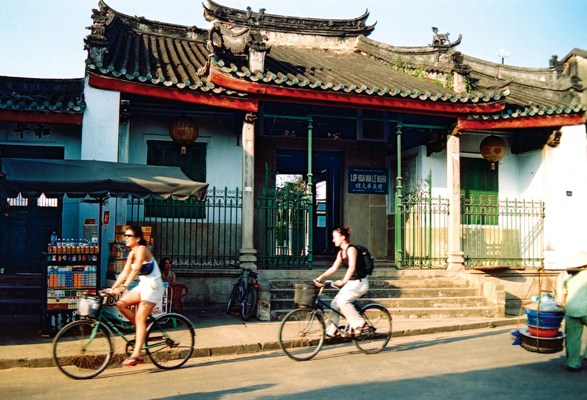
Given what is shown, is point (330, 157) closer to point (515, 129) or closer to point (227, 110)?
point (227, 110)

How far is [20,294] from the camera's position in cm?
1062

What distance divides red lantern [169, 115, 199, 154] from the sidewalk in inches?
143

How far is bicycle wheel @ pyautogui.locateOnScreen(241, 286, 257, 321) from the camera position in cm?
1002

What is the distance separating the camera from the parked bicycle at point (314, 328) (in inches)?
293

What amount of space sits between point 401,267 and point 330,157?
371 cm

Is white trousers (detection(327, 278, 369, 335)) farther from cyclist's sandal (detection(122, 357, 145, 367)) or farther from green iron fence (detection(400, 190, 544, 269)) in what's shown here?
green iron fence (detection(400, 190, 544, 269))

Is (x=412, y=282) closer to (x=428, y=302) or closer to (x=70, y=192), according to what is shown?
(x=428, y=302)

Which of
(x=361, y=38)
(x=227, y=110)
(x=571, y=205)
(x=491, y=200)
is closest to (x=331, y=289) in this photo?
(x=227, y=110)

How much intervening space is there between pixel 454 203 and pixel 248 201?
468 cm

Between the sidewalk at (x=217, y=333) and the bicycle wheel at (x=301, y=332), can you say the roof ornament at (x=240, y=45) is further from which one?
the bicycle wheel at (x=301, y=332)

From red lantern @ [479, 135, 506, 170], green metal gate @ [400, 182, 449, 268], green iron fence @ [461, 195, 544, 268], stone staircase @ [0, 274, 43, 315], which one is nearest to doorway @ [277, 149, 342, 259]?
green metal gate @ [400, 182, 449, 268]

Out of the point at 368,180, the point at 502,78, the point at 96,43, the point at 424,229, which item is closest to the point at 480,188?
the point at 424,229

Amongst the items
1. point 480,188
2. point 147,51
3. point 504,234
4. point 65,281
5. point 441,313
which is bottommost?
point 441,313

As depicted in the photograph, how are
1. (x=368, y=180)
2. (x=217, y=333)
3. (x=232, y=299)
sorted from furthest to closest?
(x=368, y=180) < (x=232, y=299) < (x=217, y=333)
